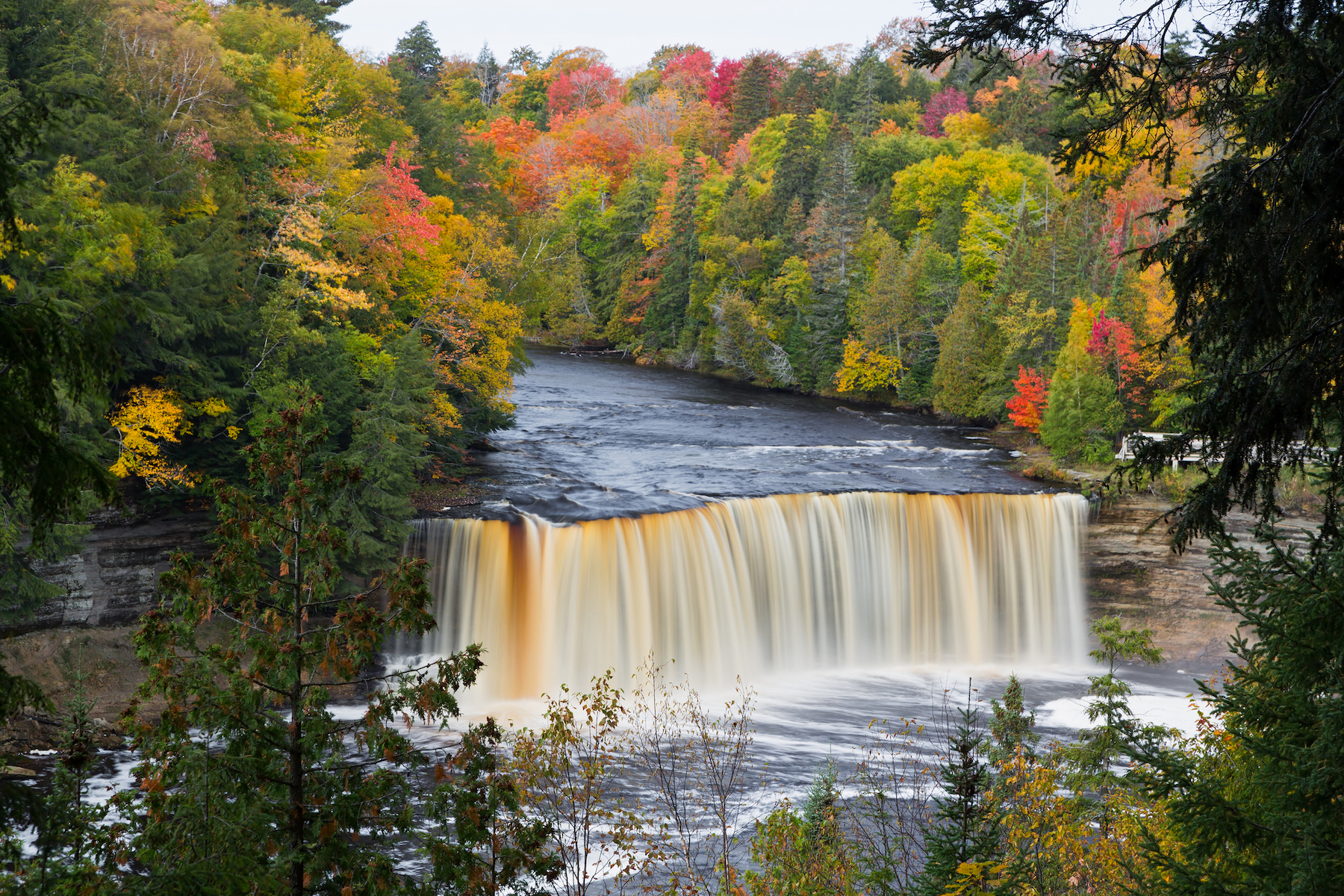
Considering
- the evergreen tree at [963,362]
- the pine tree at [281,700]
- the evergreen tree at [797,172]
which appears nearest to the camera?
the pine tree at [281,700]

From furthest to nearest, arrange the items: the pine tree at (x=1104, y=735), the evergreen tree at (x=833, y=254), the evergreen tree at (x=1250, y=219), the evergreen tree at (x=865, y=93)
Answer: the evergreen tree at (x=865, y=93), the evergreen tree at (x=833, y=254), the pine tree at (x=1104, y=735), the evergreen tree at (x=1250, y=219)

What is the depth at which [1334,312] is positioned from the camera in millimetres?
5984

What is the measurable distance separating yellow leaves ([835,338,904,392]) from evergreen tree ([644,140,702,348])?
49.4ft

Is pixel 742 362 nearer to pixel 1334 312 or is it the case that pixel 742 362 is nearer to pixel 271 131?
pixel 271 131

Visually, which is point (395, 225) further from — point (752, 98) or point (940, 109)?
point (940, 109)

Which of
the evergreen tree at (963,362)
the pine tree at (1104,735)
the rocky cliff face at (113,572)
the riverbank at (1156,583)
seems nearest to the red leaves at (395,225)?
the rocky cliff face at (113,572)

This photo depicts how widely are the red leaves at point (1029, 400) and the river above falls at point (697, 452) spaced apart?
1558 mm

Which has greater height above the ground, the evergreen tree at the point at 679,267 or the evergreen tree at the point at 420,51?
the evergreen tree at the point at 420,51

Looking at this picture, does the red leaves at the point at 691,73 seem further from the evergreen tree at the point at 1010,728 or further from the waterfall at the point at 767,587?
the evergreen tree at the point at 1010,728

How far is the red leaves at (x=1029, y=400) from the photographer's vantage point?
35.7 meters

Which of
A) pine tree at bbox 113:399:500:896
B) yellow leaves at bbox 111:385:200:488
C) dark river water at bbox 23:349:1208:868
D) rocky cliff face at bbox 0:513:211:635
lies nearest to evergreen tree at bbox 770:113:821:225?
dark river water at bbox 23:349:1208:868

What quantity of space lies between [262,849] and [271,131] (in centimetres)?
2409

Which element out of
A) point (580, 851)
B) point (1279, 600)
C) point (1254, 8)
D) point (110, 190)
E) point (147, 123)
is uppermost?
point (147, 123)

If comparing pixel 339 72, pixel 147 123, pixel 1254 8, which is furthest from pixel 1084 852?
pixel 339 72
